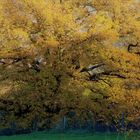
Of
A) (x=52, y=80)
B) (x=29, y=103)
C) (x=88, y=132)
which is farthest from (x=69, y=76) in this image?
(x=88, y=132)

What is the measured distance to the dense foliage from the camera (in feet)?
84.4

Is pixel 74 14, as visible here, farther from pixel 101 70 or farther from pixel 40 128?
pixel 40 128

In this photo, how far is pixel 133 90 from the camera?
2614 cm

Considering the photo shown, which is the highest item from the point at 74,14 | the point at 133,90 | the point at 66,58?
the point at 74,14

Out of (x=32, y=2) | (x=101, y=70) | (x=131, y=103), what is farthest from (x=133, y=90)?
(x=32, y=2)

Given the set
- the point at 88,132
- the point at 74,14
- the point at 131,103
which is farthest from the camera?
the point at 88,132

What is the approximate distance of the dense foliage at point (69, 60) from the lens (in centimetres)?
2572

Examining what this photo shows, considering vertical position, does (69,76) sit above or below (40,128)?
above

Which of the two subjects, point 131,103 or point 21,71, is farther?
point 21,71

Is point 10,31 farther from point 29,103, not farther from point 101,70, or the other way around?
point 101,70

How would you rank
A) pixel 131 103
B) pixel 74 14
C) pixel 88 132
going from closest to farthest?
pixel 131 103
pixel 74 14
pixel 88 132

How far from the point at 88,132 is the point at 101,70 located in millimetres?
3738

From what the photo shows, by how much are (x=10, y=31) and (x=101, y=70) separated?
5825 millimetres

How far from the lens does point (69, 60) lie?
85.4 feet
